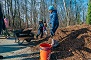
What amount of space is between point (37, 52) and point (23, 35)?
340 cm

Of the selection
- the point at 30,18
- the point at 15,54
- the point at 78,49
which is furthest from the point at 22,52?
the point at 30,18

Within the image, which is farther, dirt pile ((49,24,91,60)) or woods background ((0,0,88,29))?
woods background ((0,0,88,29))

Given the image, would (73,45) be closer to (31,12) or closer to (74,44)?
(74,44)

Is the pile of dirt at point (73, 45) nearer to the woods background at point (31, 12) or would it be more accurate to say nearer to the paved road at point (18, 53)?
the paved road at point (18, 53)

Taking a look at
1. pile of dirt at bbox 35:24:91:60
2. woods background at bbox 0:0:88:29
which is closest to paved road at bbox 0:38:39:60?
pile of dirt at bbox 35:24:91:60

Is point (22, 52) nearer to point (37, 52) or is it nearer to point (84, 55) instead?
point (37, 52)

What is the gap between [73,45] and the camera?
12625 mm

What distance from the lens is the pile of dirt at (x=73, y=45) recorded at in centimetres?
1115

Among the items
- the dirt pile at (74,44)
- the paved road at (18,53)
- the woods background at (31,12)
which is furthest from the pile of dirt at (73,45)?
the woods background at (31,12)

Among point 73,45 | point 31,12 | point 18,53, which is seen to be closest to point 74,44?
point 73,45

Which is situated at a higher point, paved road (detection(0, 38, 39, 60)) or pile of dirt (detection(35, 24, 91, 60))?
pile of dirt (detection(35, 24, 91, 60))

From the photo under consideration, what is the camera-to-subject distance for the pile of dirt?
11.1 metres

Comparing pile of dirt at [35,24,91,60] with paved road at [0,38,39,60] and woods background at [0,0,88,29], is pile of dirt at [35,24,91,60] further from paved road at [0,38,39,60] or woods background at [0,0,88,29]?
woods background at [0,0,88,29]

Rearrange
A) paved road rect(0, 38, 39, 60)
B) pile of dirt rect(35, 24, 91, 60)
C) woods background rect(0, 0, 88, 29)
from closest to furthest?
pile of dirt rect(35, 24, 91, 60) < paved road rect(0, 38, 39, 60) < woods background rect(0, 0, 88, 29)
